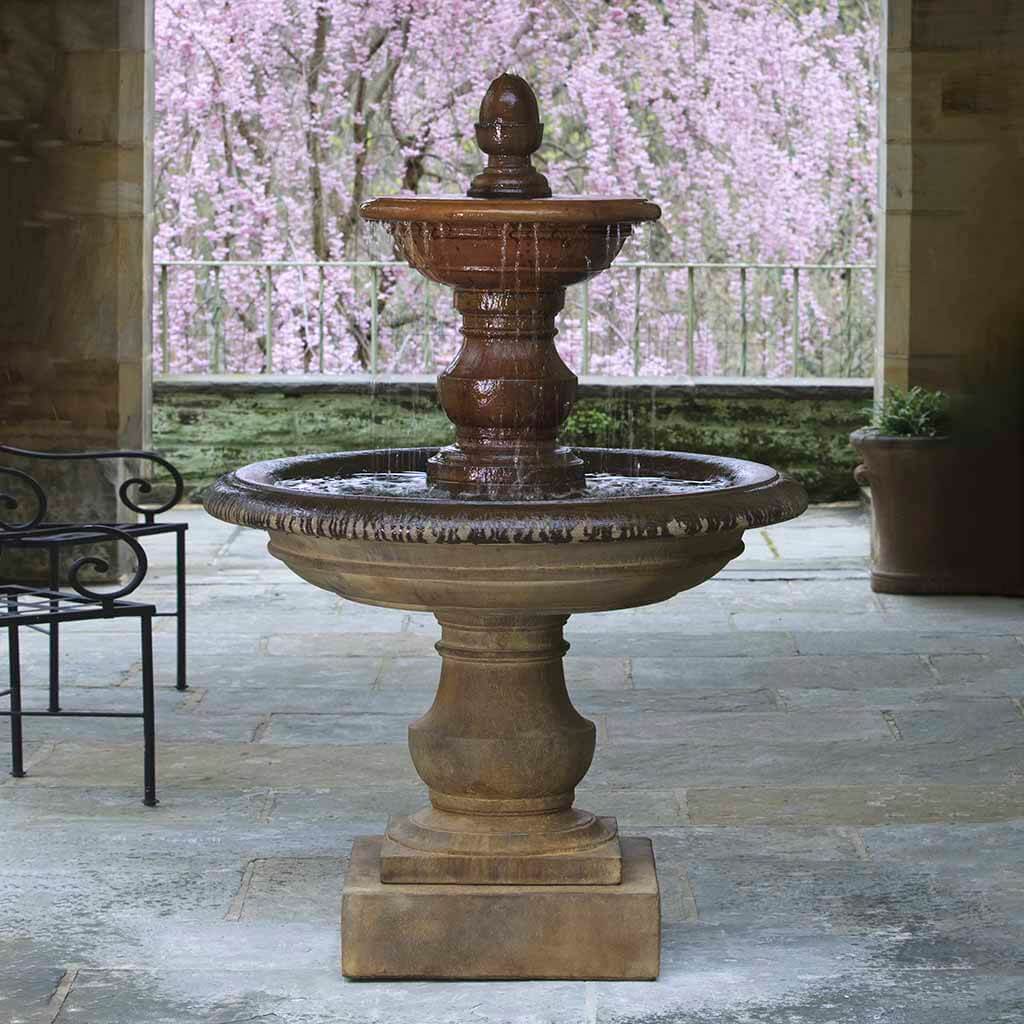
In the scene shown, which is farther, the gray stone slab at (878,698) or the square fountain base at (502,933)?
the gray stone slab at (878,698)

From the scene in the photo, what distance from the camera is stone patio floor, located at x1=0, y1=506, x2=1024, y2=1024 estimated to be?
128 inches

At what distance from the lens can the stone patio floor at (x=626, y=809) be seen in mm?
3264

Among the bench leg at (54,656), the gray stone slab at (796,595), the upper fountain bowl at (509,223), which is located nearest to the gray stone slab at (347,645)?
the bench leg at (54,656)

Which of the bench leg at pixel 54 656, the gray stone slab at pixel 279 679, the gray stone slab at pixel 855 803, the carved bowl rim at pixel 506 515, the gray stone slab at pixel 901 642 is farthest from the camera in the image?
the gray stone slab at pixel 901 642

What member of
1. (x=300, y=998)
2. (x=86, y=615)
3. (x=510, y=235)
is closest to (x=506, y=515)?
(x=510, y=235)

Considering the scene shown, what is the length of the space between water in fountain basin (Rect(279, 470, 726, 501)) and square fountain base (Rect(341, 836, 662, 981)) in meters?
0.75

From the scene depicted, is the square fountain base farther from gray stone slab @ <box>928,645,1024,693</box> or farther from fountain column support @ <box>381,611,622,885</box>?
gray stone slab @ <box>928,645,1024,693</box>

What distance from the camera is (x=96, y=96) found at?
278 inches

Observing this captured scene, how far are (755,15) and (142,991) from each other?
9941 mm

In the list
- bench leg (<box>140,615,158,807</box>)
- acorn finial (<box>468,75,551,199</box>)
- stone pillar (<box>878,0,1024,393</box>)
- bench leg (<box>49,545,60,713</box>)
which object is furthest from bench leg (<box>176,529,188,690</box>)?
stone pillar (<box>878,0,1024,393</box>)

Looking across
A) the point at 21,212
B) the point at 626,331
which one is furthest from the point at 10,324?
the point at 626,331

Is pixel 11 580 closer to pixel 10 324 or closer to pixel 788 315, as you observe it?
pixel 10 324

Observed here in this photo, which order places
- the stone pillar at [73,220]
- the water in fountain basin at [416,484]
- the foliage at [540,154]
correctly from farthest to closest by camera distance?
the foliage at [540,154] < the stone pillar at [73,220] < the water in fountain basin at [416,484]

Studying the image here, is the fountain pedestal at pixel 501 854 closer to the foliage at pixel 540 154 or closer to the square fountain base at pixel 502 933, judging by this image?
the square fountain base at pixel 502 933
